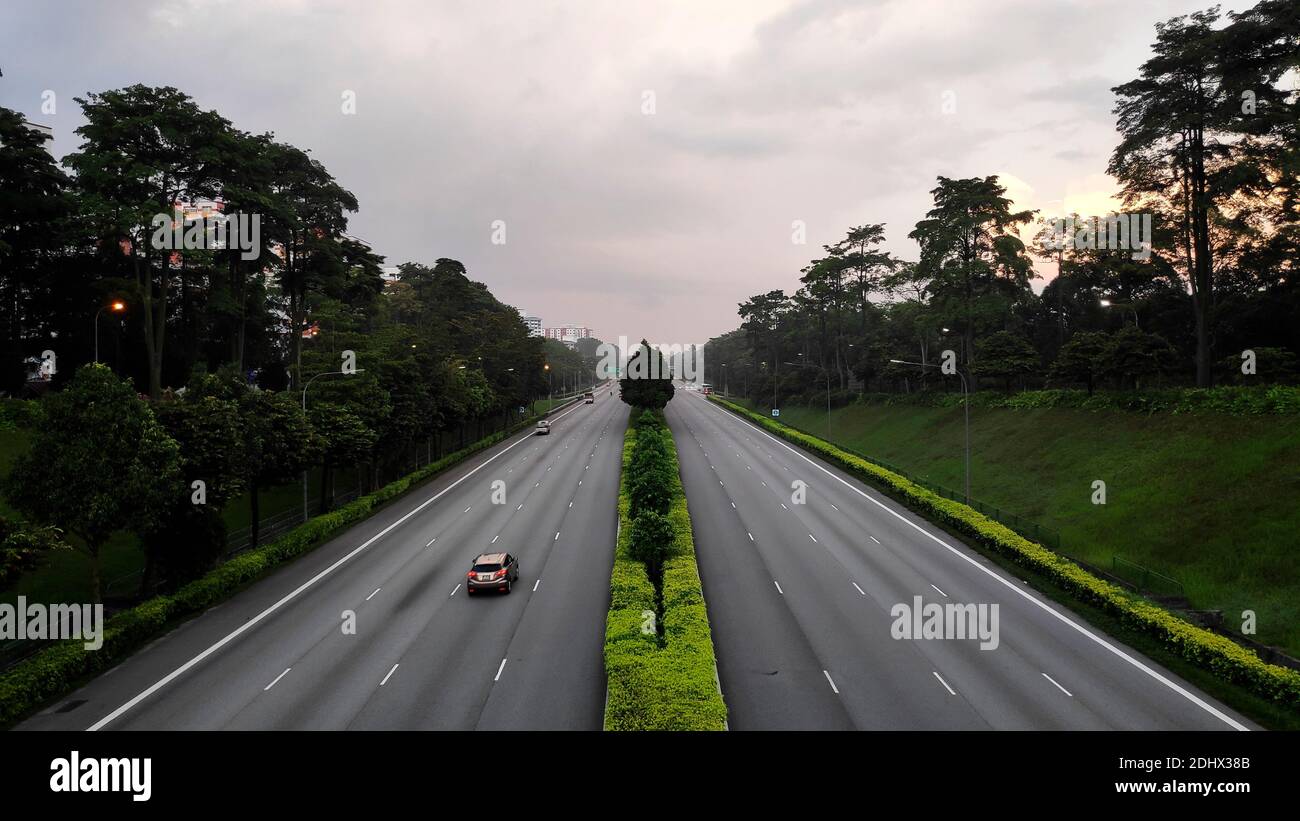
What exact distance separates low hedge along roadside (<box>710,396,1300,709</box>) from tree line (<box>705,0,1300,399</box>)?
9093mm

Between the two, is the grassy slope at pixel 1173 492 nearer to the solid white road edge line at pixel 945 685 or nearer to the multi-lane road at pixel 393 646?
the solid white road edge line at pixel 945 685

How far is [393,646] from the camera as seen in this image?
2197cm

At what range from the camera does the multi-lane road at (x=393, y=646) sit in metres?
17.5

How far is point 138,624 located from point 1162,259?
201 feet

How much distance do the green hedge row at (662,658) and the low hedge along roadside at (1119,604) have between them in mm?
Answer: 14603

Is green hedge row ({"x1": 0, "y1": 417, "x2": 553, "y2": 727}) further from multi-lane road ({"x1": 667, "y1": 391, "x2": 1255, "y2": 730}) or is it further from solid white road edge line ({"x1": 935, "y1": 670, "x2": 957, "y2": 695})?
solid white road edge line ({"x1": 935, "y1": 670, "x2": 957, "y2": 695})

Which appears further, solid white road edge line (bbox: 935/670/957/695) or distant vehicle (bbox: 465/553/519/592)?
distant vehicle (bbox: 465/553/519/592)

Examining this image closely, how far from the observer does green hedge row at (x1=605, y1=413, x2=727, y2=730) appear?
15.6m

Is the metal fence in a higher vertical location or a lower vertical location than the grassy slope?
lower

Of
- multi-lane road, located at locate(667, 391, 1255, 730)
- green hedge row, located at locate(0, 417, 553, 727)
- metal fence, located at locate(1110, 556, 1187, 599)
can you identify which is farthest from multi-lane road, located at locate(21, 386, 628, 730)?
metal fence, located at locate(1110, 556, 1187, 599)

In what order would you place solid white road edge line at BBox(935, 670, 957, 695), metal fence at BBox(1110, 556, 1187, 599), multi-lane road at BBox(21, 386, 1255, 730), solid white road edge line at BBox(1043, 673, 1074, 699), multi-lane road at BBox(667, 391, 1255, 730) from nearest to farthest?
multi-lane road at BBox(667, 391, 1255, 730)
multi-lane road at BBox(21, 386, 1255, 730)
solid white road edge line at BBox(1043, 673, 1074, 699)
solid white road edge line at BBox(935, 670, 957, 695)
metal fence at BBox(1110, 556, 1187, 599)

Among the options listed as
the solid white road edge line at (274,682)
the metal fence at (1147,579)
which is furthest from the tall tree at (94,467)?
the metal fence at (1147,579)
